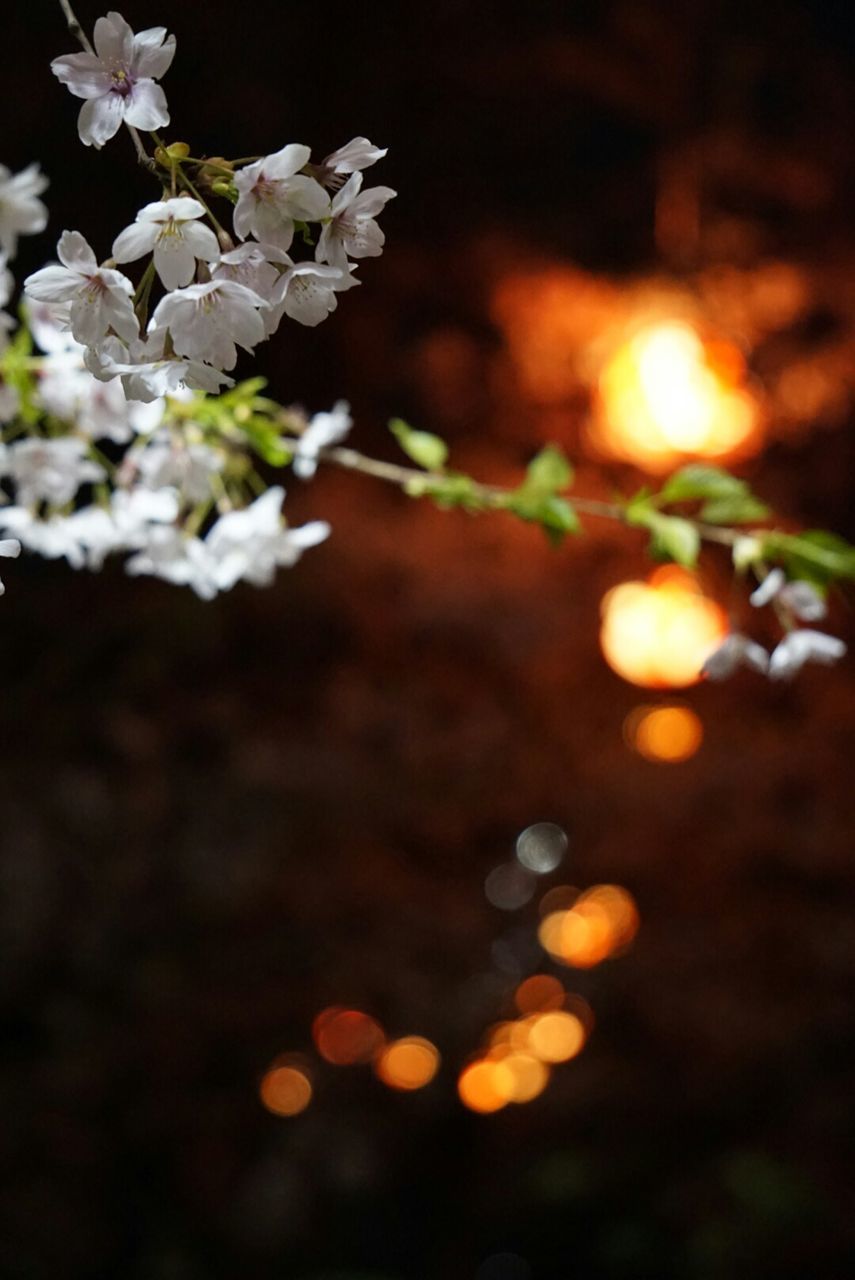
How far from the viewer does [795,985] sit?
90.5 inches

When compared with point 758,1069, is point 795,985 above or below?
above

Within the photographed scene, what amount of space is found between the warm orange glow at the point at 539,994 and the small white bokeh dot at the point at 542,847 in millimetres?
192

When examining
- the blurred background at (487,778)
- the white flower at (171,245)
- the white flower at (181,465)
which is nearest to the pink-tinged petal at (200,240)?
the white flower at (171,245)

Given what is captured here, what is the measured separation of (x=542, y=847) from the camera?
234 centimetres

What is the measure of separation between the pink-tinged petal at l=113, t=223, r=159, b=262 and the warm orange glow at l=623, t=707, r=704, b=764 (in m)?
2.03

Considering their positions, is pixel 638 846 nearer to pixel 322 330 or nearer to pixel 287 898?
pixel 287 898

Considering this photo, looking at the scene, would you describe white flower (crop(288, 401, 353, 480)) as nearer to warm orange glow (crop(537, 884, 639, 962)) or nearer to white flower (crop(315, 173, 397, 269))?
white flower (crop(315, 173, 397, 269))

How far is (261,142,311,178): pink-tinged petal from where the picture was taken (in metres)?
0.36

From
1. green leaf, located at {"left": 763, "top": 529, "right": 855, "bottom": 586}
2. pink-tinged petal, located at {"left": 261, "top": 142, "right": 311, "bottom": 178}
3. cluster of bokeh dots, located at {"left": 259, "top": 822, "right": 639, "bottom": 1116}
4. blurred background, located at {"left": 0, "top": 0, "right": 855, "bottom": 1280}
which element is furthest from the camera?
cluster of bokeh dots, located at {"left": 259, "top": 822, "right": 639, "bottom": 1116}

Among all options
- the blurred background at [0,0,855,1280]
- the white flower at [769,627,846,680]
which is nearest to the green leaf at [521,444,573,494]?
the white flower at [769,627,846,680]

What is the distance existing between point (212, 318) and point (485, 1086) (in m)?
2.10

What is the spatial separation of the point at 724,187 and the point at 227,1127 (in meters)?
1.84

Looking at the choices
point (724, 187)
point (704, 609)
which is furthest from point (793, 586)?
point (724, 187)

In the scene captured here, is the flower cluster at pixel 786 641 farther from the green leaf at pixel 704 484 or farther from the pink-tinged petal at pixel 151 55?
the pink-tinged petal at pixel 151 55
